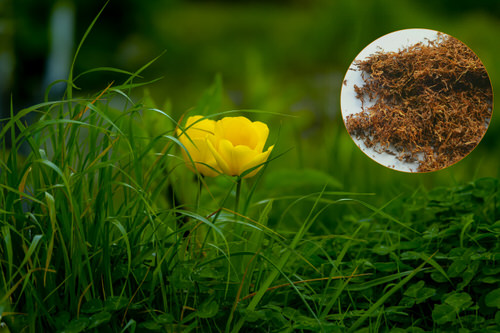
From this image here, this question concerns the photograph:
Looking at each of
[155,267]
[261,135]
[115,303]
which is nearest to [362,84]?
[261,135]

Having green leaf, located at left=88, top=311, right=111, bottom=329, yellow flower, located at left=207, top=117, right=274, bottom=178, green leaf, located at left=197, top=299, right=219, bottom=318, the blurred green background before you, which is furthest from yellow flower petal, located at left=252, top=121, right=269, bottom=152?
the blurred green background

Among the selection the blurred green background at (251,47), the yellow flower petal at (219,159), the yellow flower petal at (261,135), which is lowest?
the blurred green background at (251,47)

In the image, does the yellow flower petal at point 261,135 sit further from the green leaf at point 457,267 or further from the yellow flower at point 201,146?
the green leaf at point 457,267

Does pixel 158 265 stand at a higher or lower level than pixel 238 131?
lower

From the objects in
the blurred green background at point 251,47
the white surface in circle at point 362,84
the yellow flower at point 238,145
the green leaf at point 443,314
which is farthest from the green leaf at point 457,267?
the blurred green background at point 251,47

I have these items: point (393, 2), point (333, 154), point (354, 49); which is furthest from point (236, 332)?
point (393, 2)

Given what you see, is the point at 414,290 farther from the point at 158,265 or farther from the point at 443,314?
the point at 158,265
